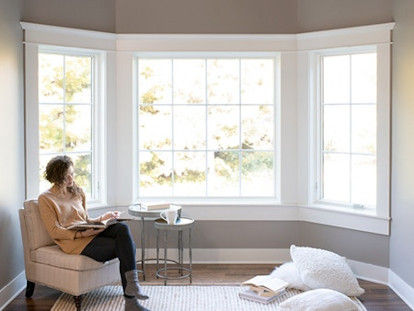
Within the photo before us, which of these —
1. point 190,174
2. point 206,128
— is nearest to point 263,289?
point 190,174

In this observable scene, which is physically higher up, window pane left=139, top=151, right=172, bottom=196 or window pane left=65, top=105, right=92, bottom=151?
window pane left=65, top=105, right=92, bottom=151

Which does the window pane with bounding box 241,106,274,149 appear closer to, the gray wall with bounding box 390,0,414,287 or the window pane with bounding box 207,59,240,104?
the window pane with bounding box 207,59,240,104

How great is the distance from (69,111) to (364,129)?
2.73m

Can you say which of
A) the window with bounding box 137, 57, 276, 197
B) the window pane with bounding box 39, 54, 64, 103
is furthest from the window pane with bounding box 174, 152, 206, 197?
the window pane with bounding box 39, 54, 64, 103

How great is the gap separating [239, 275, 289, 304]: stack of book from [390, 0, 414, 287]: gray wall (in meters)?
0.98

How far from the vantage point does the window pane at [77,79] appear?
219 inches

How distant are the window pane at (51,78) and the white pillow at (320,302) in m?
2.78

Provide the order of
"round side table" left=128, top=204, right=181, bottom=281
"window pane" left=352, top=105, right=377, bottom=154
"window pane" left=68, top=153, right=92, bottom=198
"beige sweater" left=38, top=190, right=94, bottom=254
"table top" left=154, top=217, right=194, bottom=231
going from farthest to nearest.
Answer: "window pane" left=68, top=153, right=92, bottom=198
"window pane" left=352, top=105, right=377, bottom=154
"round side table" left=128, top=204, right=181, bottom=281
"table top" left=154, top=217, right=194, bottom=231
"beige sweater" left=38, top=190, right=94, bottom=254

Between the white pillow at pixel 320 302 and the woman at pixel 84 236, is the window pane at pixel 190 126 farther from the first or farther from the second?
the white pillow at pixel 320 302

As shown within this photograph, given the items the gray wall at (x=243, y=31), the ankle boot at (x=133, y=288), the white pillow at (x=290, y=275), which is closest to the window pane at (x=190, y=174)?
the gray wall at (x=243, y=31)

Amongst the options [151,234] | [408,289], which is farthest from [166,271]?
[408,289]

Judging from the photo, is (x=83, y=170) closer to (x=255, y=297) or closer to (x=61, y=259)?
(x=61, y=259)

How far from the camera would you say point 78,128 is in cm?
566

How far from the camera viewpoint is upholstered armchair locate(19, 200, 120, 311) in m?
4.39
